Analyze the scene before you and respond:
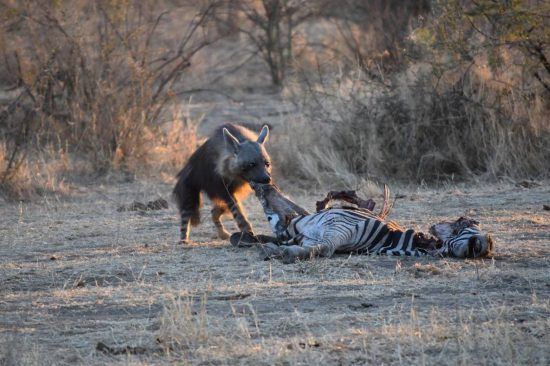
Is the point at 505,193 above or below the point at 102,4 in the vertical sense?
below

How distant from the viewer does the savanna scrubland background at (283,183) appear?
4586mm

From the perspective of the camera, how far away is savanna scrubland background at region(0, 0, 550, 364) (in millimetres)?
4586

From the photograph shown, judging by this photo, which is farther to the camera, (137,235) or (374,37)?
(374,37)

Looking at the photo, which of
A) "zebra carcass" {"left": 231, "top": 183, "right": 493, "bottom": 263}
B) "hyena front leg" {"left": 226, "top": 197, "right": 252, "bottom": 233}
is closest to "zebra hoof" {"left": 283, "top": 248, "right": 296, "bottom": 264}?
"zebra carcass" {"left": 231, "top": 183, "right": 493, "bottom": 263}

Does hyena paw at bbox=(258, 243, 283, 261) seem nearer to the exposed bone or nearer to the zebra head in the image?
the exposed bone

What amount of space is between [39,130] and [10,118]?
640 mm

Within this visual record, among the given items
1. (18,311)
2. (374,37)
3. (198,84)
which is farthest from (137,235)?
(198,84)

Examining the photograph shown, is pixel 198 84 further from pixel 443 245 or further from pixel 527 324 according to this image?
pixel 527 324

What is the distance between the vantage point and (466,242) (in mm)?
6184

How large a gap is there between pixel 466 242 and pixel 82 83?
714 cm

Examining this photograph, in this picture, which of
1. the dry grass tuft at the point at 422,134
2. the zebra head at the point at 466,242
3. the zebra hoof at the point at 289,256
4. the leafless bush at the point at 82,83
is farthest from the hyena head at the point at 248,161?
the leafless bush at the point at 82,83

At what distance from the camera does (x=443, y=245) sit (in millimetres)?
6395

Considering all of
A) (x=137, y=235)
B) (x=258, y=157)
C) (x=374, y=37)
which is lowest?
(x=137, y=235)

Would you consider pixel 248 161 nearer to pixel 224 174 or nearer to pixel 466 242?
pixel 224 174
